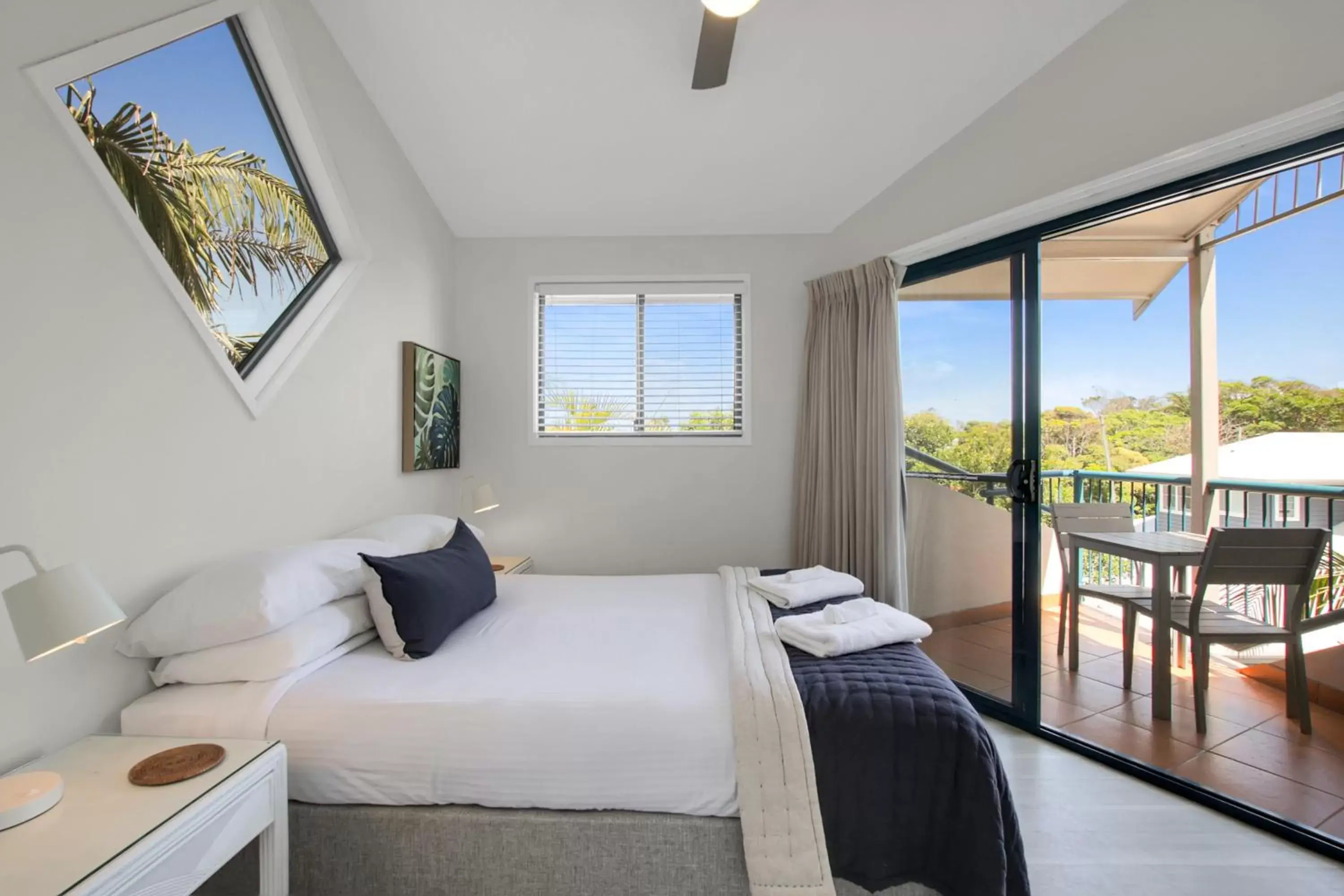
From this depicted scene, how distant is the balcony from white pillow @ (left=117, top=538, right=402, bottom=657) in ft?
8.77

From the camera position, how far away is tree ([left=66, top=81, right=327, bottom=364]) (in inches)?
58.9

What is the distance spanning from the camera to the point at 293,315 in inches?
84.3

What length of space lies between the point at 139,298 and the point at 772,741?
1.95m

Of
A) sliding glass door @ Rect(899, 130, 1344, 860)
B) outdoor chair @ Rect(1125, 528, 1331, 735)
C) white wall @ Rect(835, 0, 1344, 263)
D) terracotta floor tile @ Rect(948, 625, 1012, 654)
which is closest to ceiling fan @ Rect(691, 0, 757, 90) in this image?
white wall @ Rect(835, 0, 1344, 263)

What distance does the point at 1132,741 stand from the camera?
7.29 feet

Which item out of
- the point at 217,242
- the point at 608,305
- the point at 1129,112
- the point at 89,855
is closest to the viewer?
the point at 89,855

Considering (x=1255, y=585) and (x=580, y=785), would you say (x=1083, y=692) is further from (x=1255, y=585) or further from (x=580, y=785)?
(x=580, y=785)

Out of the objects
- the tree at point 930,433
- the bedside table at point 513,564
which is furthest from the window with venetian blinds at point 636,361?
the tree at point 930,433

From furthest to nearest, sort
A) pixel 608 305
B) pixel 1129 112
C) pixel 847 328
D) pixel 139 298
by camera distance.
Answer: pixel 608 305
pixel 847 328
pixel 1129 112
pixel 139 298

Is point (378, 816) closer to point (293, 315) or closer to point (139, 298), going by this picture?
point (139, 298)

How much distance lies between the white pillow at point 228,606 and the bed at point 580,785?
0.13 m

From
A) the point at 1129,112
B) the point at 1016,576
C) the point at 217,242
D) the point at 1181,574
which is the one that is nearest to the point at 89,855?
the point at 217,242

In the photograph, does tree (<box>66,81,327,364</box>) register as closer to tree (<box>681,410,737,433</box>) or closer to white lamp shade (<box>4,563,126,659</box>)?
white lamp shade (<box>4,563,126,659</box>)

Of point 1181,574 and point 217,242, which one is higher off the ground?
point 217,242
